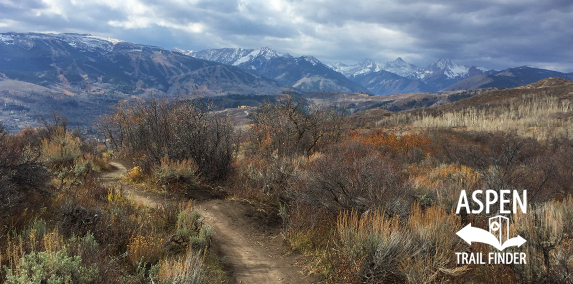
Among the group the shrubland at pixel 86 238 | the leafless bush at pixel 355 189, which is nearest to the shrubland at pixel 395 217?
the leafless bush at pixel 355 189

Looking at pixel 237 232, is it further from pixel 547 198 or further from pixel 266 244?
pixel 547 198

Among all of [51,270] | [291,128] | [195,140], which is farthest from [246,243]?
[291,128]

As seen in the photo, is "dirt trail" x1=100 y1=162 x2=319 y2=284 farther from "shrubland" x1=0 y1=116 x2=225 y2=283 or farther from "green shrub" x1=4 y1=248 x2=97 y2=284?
"green shrub" x1=4 y1=248 x2=97 y2=284

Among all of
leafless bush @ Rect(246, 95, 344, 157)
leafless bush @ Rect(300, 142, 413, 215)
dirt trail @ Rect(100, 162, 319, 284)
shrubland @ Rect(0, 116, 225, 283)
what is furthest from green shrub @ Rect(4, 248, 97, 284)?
leafless bush @ Rect(246, 95, 344, 157)

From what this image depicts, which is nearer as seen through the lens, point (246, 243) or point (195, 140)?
point (246, 243)

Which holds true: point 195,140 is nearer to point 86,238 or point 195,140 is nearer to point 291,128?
point 291,128

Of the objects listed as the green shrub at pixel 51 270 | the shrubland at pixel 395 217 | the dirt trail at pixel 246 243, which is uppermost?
the green shrub at pixel 51 270

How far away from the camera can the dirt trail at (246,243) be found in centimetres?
499

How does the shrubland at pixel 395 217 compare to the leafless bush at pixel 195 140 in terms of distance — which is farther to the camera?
the leafless bush at pixel 195 140

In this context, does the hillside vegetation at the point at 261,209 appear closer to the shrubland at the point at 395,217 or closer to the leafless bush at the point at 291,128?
the shrubland at the point at 395,217

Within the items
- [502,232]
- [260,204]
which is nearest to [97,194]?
[260,204]

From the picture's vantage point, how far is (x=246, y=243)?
6.32m

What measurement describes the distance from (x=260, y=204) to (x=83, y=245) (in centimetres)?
506

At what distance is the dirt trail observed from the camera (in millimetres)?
4988
